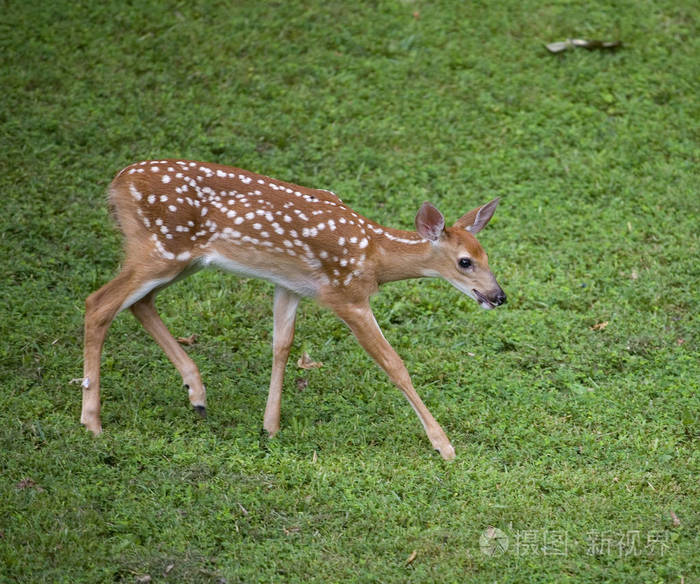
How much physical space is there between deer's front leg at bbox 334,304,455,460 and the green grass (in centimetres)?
19

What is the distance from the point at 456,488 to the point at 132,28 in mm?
7329

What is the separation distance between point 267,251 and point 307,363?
1320mm

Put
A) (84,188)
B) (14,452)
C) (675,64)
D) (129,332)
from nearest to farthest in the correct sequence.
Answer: (14,452) → (129,332) → (84,188) → (675,64)

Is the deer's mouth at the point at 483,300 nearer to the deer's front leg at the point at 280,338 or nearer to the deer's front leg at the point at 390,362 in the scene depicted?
the deer's front leg at the point at 390,362

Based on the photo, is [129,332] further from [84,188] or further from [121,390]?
[84,188]

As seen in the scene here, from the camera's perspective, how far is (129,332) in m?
8.11

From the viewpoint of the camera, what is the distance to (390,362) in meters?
6.88

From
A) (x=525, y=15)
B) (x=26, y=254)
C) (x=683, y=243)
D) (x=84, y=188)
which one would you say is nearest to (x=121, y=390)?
(x=26, y=254)

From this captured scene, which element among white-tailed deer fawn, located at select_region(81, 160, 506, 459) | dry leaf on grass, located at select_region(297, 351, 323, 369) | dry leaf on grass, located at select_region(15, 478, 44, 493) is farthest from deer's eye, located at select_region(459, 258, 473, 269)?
dry leaf on grass, located at select_region(15, 478, 44, 493)

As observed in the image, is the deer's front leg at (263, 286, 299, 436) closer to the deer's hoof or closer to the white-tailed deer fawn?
the white-tailed deer fawn

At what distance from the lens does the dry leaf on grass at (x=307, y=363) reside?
7867mm

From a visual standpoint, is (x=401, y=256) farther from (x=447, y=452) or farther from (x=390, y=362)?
(x=447, y=452)

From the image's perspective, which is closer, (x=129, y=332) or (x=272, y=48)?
(x=129, y=332)

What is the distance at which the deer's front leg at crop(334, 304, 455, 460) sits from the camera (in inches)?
265
